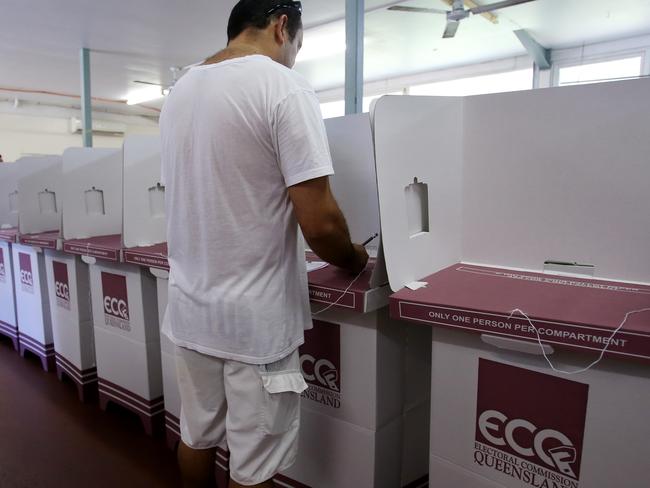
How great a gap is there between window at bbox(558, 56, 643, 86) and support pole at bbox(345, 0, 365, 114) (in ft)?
11.2

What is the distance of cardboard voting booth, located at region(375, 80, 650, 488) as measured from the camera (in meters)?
0.83

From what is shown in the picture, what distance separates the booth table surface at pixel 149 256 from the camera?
5.13 feet

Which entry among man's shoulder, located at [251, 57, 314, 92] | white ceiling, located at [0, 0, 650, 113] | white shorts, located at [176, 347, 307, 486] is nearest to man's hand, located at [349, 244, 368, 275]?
white shorts, located at [176, 347, 307, 486]

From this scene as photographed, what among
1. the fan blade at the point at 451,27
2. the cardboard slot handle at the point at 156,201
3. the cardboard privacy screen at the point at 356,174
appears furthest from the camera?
the fan blade at the point at 451,27

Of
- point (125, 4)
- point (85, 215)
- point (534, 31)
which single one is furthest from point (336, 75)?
point (85, 215)

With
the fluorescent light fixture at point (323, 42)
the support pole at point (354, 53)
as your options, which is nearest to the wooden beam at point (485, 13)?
the fluorescent light fixture at point (323, 42)

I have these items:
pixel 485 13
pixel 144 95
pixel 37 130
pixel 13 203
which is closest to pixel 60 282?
pixel 13 203

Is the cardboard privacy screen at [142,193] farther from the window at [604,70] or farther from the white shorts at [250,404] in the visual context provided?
the window at [604,70]

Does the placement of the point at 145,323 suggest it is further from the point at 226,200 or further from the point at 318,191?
the point at 318,191

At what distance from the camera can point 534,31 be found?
4.34 metres

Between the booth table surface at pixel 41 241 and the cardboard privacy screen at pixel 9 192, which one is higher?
the cardboard privacy screen at pixel 9 192

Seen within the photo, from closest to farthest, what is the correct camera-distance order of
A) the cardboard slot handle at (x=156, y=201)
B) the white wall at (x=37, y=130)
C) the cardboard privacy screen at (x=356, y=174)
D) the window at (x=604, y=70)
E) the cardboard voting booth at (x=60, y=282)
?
the cardboard privacy screen at (x=356, y=174)
the cardboard slot handle at (x=156, y=201)
the cardboard voting booth at (x=60, y=282)
the window at (x=604, y=70)
the white wall at (x=37, y=130)

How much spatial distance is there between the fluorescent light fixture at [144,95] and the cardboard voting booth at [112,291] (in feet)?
16.3

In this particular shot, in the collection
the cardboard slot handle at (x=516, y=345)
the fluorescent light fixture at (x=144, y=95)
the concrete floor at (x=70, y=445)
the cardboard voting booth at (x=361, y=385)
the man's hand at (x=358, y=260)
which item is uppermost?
the fluorescent light fixture at (x=144, y=95)
